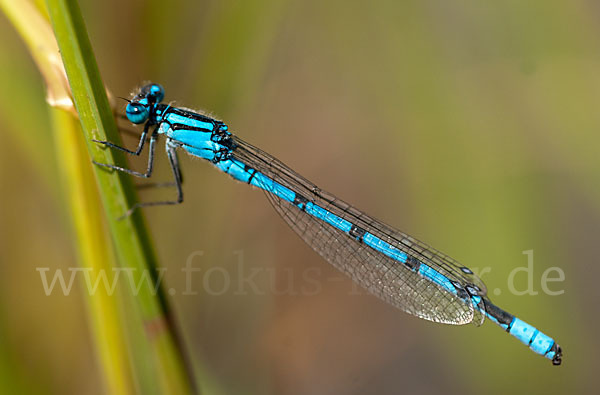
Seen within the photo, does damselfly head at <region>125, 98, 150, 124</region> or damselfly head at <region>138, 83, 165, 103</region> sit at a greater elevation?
damselfly head at <region>138, 83, 165, 103</region>

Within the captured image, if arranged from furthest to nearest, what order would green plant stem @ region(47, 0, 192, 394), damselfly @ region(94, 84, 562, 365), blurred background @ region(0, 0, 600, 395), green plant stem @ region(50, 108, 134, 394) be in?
blurred background @ region(0, 0, 600, 395) → damselfly @ region(94, 84, 562, 365) → green plant stem @ region(50, 108, 134, 394) → green plant stem @ region(47, 0, 192, 394)

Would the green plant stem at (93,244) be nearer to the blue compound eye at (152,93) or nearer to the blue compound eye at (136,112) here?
the blue compound eye at (136,112)

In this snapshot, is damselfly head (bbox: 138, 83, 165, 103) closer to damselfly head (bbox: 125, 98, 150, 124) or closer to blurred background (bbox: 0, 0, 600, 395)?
damselfly head (bbox: 125, 98, 150, 124)

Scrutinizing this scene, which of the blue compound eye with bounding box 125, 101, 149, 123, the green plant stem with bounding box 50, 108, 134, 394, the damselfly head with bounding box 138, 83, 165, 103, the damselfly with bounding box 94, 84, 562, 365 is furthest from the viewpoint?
the damselfly with bounding box 94, 84, 562, 365

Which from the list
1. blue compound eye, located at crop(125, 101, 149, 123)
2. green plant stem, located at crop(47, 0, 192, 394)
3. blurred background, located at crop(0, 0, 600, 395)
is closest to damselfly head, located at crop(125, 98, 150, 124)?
blue compound eye, located at crop(125, 101, 149, 123)

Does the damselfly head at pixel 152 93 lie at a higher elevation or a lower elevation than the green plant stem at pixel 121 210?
higher

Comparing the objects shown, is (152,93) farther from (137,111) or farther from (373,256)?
(373,256)

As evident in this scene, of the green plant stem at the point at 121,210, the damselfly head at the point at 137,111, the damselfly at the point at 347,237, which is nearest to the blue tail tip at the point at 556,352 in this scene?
the damselfly at the point at 347,237

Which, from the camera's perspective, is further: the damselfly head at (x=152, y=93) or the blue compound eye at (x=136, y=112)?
the damselfly head at (x=152, y=93)
